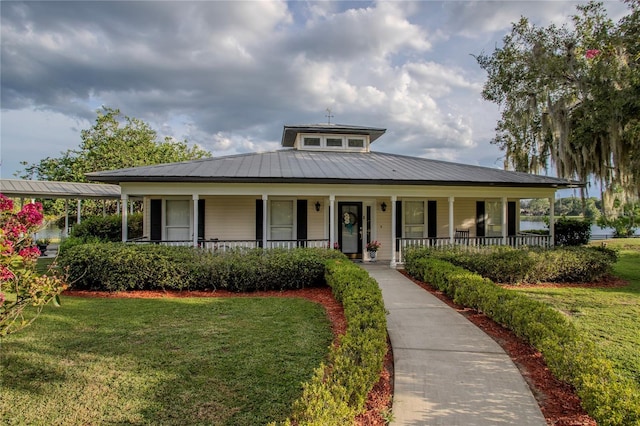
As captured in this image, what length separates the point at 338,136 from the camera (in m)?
16.4

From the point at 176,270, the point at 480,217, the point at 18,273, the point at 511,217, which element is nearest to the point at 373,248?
the point at 480,217

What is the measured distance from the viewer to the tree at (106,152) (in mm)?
28750

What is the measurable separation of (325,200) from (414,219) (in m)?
3.66

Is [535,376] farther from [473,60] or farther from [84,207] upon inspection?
[84,207]

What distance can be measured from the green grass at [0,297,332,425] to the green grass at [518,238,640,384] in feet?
13.1

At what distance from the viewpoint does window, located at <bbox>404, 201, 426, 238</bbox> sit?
13.9 m

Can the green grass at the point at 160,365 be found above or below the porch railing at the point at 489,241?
below

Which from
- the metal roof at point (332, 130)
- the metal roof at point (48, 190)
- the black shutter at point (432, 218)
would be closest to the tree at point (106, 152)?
the metal roof at point (48, 190)

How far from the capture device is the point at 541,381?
414 centimetres


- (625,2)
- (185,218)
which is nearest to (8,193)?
(185,218)

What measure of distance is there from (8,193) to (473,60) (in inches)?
876

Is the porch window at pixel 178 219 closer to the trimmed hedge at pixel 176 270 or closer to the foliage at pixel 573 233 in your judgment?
the trimmed hedge at pixel 176 270

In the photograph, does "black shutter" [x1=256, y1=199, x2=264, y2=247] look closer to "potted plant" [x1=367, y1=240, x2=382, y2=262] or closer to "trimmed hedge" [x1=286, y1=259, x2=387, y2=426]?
"potted plant" [x1=367, y1=240, x2=382, y2=262]

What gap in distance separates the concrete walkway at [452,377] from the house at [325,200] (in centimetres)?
611
